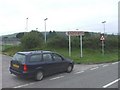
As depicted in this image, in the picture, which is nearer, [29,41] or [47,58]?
[47,58]

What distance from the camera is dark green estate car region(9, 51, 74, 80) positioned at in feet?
37.2

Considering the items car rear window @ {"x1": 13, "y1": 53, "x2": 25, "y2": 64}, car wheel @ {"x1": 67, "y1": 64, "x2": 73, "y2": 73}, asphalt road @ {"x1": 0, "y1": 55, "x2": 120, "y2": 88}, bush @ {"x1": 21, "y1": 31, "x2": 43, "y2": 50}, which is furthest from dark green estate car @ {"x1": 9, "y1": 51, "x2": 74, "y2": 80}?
bush @ {"x1": 21, "y1": 31, "x2": 43, "y2": 50}

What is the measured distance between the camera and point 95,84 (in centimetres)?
1059

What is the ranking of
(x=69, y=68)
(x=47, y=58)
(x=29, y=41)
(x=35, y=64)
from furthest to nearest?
1. (x=29, y=41)
2. (x=69, y=68)
3. (x=47, y=58)
4. (x=35, y=64)

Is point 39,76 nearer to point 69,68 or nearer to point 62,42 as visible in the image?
point 69,68

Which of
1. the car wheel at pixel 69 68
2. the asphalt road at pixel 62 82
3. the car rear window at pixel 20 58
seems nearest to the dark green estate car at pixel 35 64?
the car rear window at pixel 20 58

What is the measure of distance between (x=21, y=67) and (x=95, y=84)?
143 inches

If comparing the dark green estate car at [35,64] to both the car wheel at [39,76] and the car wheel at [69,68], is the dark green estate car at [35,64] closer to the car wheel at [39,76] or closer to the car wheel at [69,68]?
the car wheel at [39,76]

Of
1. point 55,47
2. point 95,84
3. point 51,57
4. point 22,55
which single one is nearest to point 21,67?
point 22,55

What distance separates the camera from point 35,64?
11602 millimetres

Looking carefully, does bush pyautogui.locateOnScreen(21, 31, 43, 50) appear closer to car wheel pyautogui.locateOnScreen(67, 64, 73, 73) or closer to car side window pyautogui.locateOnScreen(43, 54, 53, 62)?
car wheel pyautogui.locateOnScreen(67, 64, 73, 73)

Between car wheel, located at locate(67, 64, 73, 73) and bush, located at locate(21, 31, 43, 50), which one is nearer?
car wheel, located at locate(67, 64, 73, 73)

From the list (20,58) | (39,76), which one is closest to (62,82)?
(39,76)

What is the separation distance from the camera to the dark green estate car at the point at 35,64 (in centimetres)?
1134
